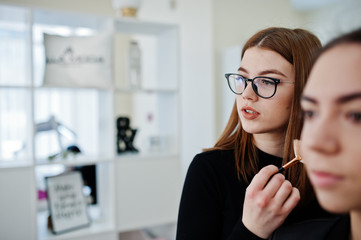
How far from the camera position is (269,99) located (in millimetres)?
873

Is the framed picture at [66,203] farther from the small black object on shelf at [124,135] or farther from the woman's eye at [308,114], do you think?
the woman's eye at [308,114]

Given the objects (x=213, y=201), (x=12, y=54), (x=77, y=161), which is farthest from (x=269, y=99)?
(x=12, y=54)

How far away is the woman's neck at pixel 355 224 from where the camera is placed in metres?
0.58

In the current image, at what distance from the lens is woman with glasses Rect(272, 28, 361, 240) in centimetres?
45

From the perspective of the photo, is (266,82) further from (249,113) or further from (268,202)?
(268,202)

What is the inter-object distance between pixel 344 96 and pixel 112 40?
81.7 inches

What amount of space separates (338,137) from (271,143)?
497mm

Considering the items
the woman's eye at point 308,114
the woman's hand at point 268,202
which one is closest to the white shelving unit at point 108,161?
the woman's hand at point 268,202

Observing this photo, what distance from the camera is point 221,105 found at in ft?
10.8

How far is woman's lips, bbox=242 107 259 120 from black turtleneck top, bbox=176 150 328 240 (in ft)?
0.44

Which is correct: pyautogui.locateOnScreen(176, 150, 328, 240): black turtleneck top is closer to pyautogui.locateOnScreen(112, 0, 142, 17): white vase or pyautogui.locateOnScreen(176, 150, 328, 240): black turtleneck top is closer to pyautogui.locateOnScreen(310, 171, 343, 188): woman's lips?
pyautogui.locateOnScreen(310, 171, 343, 188): woman's lips

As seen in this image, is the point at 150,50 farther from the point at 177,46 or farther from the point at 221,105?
the point at 177,46

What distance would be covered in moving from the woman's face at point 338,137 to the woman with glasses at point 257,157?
28 cm

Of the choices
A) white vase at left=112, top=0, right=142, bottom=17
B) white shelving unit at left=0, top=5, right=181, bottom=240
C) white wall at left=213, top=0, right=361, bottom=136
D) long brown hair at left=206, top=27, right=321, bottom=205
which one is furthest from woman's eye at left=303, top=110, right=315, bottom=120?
white wall at left=213, top=0, right=361, bottom=136
